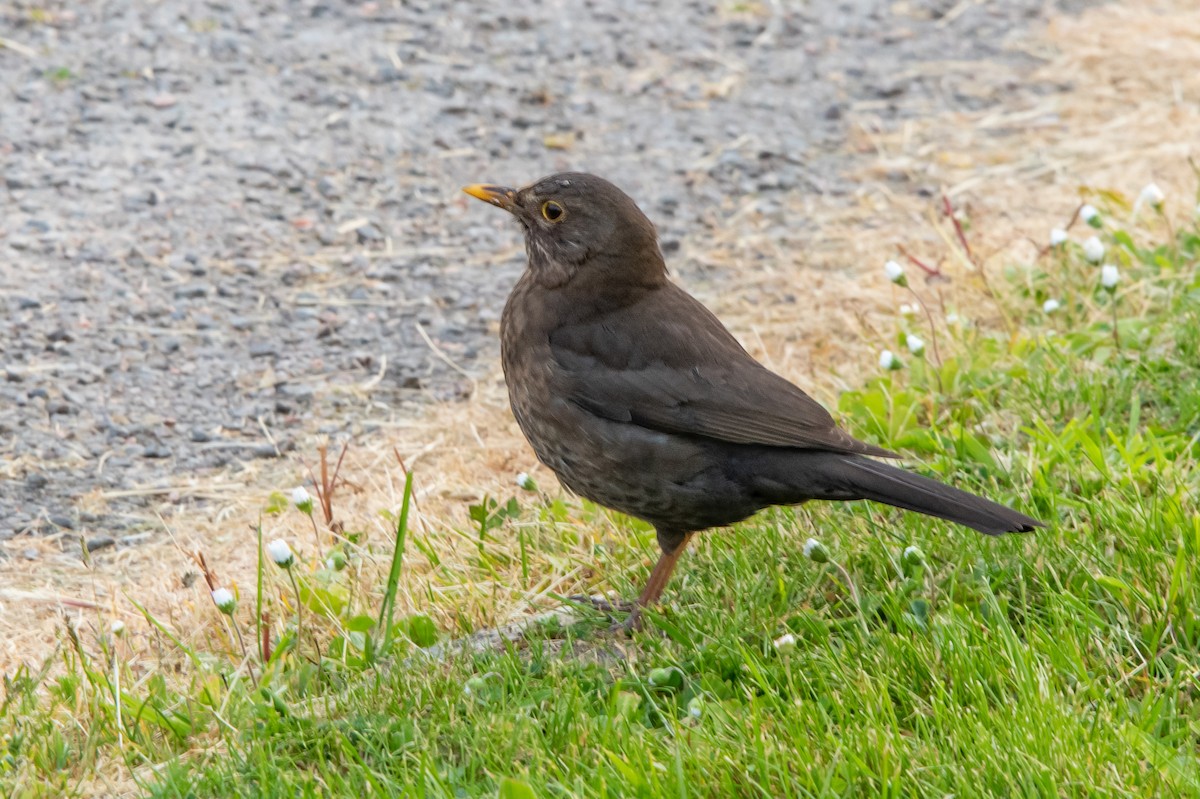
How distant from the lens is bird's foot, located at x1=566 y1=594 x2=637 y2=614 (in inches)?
167

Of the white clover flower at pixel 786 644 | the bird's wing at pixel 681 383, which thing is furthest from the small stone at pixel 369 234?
the white clover flower at pixel 786 644

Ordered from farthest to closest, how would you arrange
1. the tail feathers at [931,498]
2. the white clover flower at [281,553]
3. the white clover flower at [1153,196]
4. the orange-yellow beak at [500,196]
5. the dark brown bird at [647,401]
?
1. the white clover flower at [1153,196]
2. the orange-yellow beak at [500,196]
3. the dark brown bird at [647,401]
4. the white clover flower at [281,553]
5. the tail feathers at [931,498]

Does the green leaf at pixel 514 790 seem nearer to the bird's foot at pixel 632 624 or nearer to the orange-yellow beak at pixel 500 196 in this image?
the bird's foot at pixel 632 624

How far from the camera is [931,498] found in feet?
12.3

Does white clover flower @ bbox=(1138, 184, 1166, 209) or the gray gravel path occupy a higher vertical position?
white clover flower @ bbox=(1138, 184, 1166, 209)

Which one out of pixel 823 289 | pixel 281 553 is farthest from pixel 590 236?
pixel 823 289

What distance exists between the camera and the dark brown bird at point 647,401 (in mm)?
4082

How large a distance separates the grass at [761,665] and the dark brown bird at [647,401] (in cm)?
26

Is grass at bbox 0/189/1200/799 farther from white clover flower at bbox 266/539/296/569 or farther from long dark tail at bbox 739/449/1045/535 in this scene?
long dark tail at bbox 739/449/1045/535

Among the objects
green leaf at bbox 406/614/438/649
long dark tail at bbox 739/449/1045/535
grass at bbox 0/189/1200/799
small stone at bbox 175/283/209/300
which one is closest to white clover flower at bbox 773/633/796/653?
grass at bbox 0/189/1200/799

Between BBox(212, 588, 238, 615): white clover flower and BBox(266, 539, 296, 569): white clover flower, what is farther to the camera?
BBox(266, 539, 296, 569): white clover flower

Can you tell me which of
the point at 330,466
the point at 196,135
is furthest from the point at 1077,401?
the point at 196,135

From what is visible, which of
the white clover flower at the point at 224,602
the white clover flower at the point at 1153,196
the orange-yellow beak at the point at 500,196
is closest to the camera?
the white clover flower at the point at 224,602

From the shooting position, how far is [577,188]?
15.2 ft
